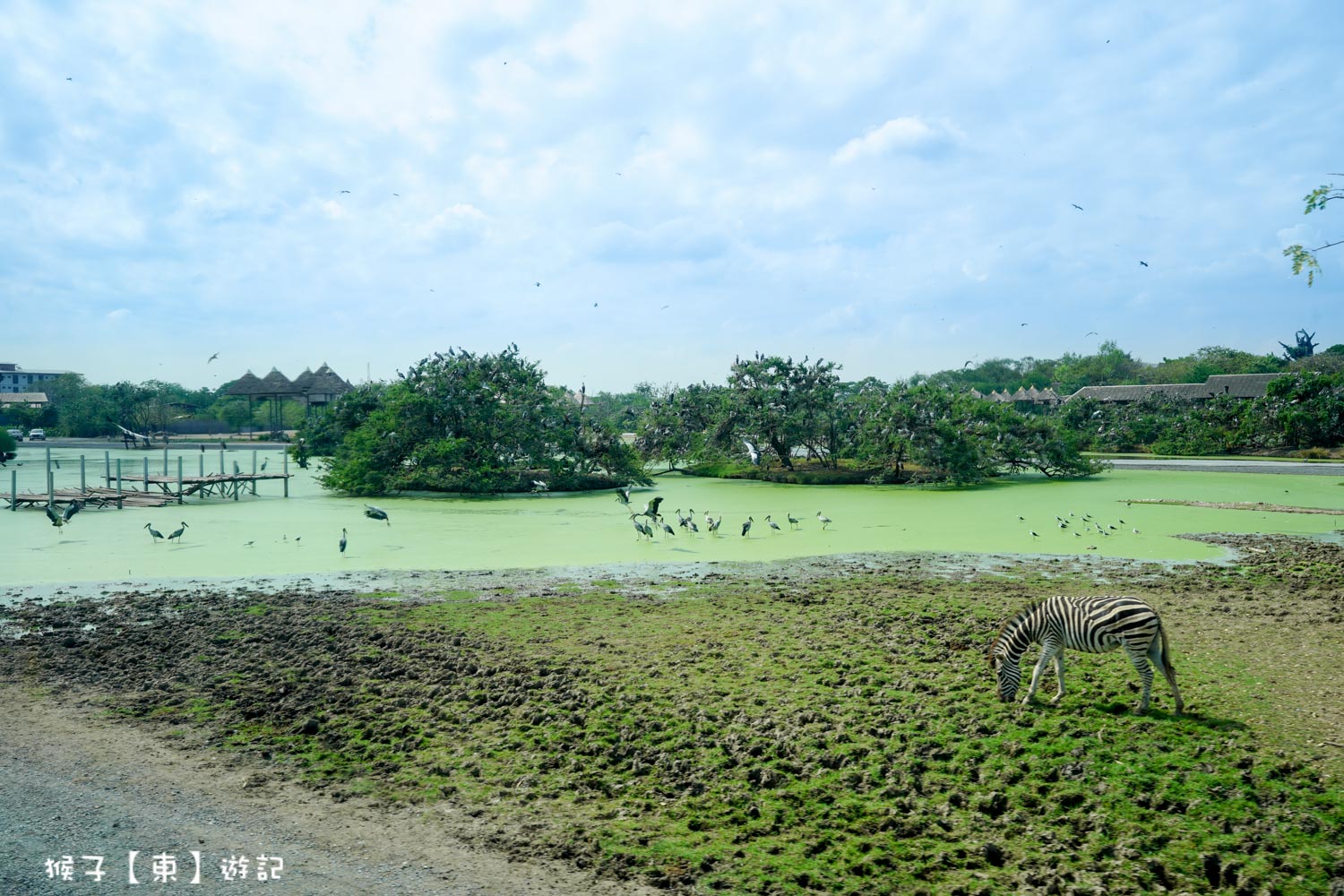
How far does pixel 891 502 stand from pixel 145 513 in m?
15.9

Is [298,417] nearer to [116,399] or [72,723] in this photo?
[116,399]

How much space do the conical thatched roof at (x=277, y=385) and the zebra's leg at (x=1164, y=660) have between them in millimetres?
52329

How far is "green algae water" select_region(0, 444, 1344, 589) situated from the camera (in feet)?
40.5

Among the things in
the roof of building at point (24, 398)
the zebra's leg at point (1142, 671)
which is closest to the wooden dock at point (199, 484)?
the zebra's leg at point (1142, 671)

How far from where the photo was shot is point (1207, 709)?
533cm

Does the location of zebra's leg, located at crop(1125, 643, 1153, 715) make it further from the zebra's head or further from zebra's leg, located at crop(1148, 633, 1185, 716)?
the zebra's head

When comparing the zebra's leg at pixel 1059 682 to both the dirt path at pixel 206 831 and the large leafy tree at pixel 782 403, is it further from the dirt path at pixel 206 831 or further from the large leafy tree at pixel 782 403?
the large leafy tree at pixel 782 403

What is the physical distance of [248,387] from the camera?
5484 centimetres

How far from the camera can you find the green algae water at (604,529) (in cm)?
1235

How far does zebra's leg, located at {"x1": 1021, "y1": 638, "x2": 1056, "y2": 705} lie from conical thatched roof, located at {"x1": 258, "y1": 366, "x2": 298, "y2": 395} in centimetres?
5183

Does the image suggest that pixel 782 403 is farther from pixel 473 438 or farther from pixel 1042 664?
pixel 1042 664

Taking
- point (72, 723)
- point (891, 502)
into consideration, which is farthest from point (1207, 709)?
point (891, 502)

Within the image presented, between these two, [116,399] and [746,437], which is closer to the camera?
[746,437]

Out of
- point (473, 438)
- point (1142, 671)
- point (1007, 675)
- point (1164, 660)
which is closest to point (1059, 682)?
point (1007, 675)
